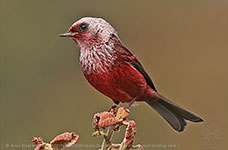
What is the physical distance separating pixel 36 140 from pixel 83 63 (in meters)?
1.14

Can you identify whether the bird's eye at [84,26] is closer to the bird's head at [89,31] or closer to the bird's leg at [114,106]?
the bird's head at [89,31]

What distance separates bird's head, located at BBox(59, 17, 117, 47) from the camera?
3.27 m

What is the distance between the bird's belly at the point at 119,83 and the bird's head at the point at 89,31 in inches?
9.8

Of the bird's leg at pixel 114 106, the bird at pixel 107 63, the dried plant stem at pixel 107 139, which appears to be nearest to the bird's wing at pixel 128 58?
the bird at pixel 107 63

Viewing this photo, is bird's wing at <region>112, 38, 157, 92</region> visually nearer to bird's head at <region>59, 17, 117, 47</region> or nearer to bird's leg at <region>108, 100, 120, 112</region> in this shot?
bird's head at <region>59, 17, 117, 47</region>

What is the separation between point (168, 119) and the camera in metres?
3.90

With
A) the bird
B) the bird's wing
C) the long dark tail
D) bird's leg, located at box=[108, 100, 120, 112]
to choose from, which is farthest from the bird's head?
the long dark tail

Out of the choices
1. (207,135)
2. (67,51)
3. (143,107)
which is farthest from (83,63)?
(67,51)

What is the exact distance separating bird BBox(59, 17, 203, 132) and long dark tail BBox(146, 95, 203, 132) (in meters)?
0.10

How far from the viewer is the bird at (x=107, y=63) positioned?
10.6ft

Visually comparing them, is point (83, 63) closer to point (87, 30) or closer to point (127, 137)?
point (87, 30)

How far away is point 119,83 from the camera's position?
3334mm

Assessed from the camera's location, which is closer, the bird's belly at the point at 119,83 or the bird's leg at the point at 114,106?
the bird's leg at the point at 114,106

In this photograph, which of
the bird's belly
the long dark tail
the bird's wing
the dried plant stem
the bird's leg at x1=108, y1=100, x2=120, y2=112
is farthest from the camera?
the long dark tail
